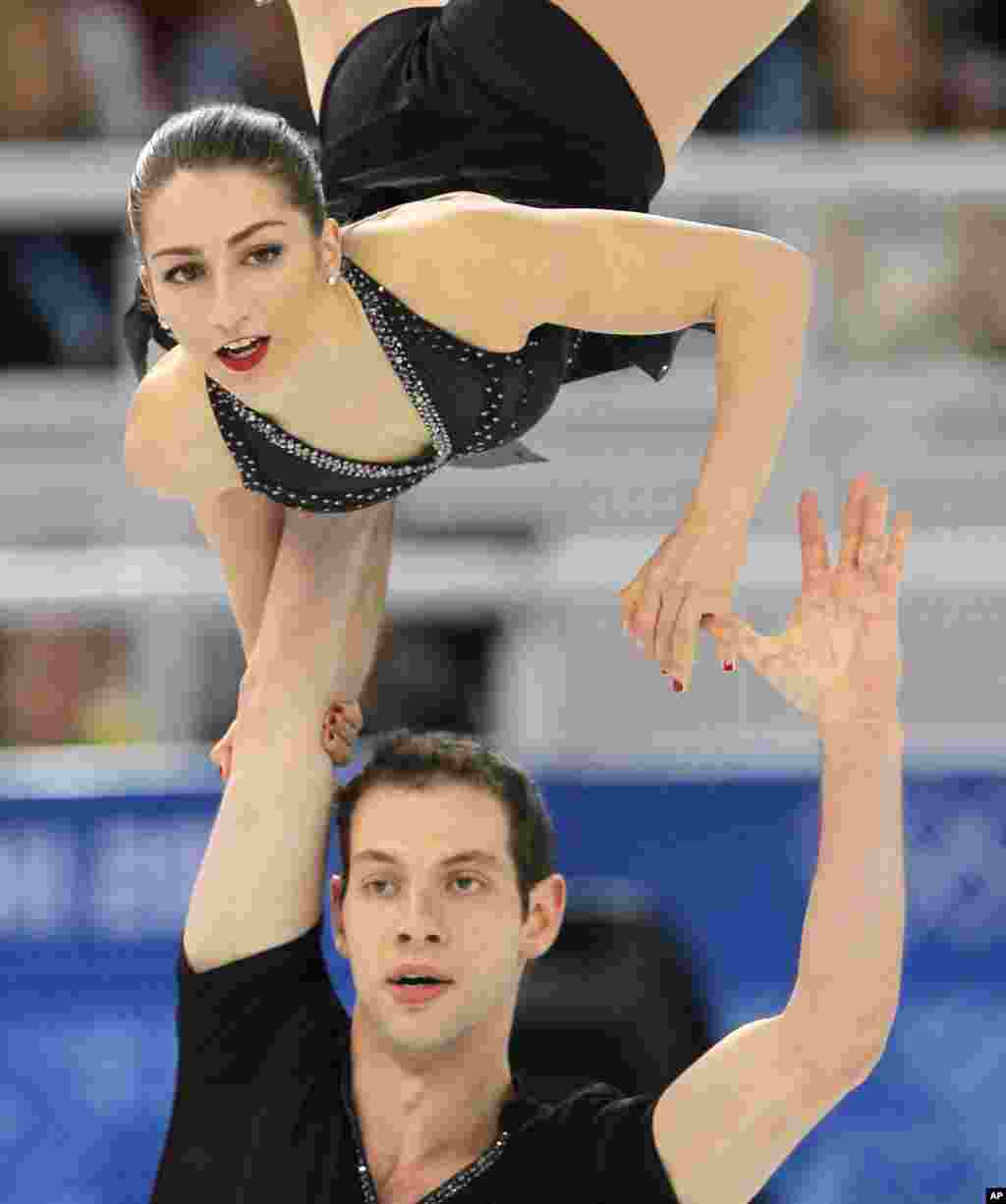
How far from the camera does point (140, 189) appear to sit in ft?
6.39

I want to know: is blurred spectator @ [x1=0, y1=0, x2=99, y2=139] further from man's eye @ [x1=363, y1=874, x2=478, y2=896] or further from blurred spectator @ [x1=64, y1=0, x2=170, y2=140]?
man's eye @ [x1=363, y1=874, x2=478, y2=896]

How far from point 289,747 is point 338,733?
0.16ft

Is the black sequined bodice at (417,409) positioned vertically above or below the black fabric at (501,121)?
below

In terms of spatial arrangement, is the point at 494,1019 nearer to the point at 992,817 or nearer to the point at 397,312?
the point at 397,312

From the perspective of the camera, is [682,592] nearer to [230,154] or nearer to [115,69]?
[230,154]

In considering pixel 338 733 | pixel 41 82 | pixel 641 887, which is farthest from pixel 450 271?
pixel 41 82

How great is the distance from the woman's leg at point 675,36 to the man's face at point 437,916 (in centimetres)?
68

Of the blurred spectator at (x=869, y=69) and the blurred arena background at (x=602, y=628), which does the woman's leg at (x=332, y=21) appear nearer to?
the blurred arena background at (x=602, y=628)

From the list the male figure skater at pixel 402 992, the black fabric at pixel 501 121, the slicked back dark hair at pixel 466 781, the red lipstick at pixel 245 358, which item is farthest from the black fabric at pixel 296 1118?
the black fabric at pixel 501 121

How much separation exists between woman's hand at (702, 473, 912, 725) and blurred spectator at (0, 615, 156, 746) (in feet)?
7.54

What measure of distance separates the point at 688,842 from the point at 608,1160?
1.12 meters

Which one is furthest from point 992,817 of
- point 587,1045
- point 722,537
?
point 722,537

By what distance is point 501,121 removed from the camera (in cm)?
223

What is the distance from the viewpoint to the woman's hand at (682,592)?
2.00 metres
